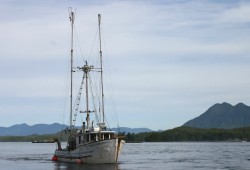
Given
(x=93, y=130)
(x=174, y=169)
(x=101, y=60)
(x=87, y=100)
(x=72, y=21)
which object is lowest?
(x=174, y=169)

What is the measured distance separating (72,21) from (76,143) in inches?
957

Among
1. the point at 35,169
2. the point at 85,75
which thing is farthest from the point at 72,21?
the point at 35,169

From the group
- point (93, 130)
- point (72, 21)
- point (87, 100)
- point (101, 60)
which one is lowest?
point (93, 130)

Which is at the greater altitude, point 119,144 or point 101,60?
point 101,60

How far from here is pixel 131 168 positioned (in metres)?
88.1

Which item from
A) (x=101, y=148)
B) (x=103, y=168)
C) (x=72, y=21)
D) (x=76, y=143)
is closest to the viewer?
(x=103, y=168)

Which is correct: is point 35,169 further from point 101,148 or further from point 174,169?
point 174,169

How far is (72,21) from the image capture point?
329 feet

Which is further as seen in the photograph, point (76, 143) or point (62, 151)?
point (62, 151)

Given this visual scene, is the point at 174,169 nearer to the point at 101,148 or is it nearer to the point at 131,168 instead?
the point at 131,168

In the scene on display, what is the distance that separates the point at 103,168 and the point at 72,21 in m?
32.6

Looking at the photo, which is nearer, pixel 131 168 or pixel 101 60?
pixel 131 168

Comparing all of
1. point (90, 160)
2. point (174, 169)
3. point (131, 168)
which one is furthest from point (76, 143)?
point (174, 169)

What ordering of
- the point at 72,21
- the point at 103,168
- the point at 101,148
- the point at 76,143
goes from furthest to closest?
the point at 72,21
the point at 76,143
the point at 101,148
the point at 103,168
